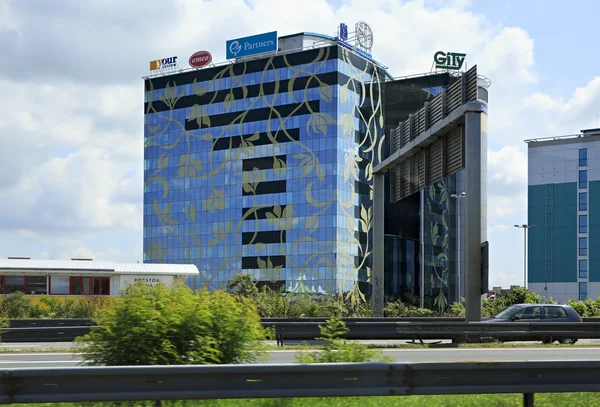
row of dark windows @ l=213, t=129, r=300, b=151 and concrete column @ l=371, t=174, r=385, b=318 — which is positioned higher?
row of dark windows @ l=213, t=129, r=300, b=151

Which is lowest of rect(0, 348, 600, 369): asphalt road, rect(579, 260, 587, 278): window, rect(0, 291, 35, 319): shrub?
rect(579, 260, 587, 278): window

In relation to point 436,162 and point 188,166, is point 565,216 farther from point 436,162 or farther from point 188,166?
point 436,162

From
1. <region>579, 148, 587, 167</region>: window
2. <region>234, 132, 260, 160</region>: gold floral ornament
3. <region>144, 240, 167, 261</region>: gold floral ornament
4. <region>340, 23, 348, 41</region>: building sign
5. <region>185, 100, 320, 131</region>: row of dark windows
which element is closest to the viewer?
<region>185, 100, 320, 131</region>: row of dark windows

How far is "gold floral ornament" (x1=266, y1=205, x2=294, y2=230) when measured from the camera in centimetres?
8556

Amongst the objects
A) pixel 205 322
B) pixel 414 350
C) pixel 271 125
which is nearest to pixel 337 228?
pixel 271 125

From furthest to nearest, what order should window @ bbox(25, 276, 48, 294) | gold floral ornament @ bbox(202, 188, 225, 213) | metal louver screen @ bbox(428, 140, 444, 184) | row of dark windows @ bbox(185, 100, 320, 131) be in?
gold floral ornament @ bbox(202, 188, 225, 213)
row of dark windows @ bbox(185, 100, 320, 131)
window @ bbox(25, 276, 48, 294)
metal louver screen @ bbox(428, 140, 444, 184)

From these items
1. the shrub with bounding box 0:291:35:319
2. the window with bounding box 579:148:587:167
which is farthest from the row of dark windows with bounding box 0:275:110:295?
the window with bounding box 579:148:587:167

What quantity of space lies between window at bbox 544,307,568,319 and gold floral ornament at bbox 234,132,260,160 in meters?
67.3

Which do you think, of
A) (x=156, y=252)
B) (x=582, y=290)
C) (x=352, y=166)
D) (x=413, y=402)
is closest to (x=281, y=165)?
(x=352, y=166)

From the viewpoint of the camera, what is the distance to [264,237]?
8750cm

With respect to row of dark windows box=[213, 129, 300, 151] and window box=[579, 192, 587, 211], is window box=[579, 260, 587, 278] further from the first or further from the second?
row of dark windows box=[213, 129, 300, 151]

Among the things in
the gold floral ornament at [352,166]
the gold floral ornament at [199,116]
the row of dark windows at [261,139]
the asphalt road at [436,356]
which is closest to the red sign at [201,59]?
the gold floral ornament at [199,116]

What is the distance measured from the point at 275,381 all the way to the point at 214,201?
86.5 m

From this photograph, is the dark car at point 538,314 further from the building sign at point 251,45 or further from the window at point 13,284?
the building sign at point 251,45
